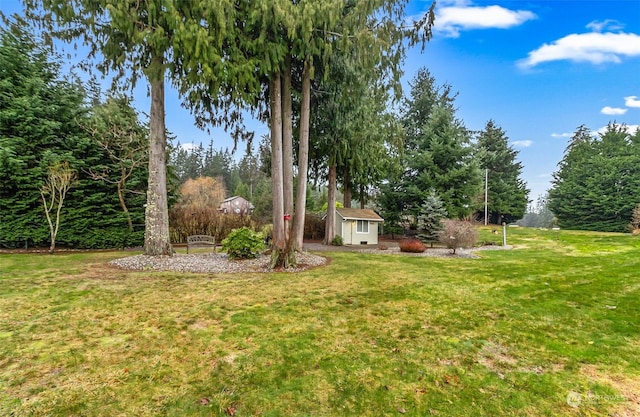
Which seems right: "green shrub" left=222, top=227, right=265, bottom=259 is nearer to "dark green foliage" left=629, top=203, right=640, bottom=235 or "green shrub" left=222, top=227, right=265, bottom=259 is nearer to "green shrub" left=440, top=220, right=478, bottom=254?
"green shrub" left=440, top=220, right=478, bottom=254

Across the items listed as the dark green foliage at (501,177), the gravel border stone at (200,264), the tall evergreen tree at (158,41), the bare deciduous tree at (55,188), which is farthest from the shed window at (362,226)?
the dark green foliage at (501,177)

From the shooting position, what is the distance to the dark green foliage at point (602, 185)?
27.6 meters

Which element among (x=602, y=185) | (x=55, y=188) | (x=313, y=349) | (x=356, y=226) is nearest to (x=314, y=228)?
(x=356, y=226)

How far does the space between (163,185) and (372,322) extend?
8.17 meters

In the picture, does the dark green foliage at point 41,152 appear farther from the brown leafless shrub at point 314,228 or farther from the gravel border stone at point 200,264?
the brown leafless shrub at point 314,228

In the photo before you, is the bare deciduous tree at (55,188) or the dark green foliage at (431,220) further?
the dark green foliage at (431,220)

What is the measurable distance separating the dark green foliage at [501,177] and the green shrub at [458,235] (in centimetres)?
2077

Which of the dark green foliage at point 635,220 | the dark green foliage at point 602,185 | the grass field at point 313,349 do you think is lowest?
the grass field at point 313,349

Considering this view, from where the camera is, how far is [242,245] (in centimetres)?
988

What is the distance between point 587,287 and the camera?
6.59 meters

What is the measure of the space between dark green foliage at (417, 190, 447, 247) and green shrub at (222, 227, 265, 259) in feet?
34.7

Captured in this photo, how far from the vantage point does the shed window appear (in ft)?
63.1

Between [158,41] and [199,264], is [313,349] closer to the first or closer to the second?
[199,264]

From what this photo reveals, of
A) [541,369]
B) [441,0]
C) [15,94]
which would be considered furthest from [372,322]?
[15,94]
